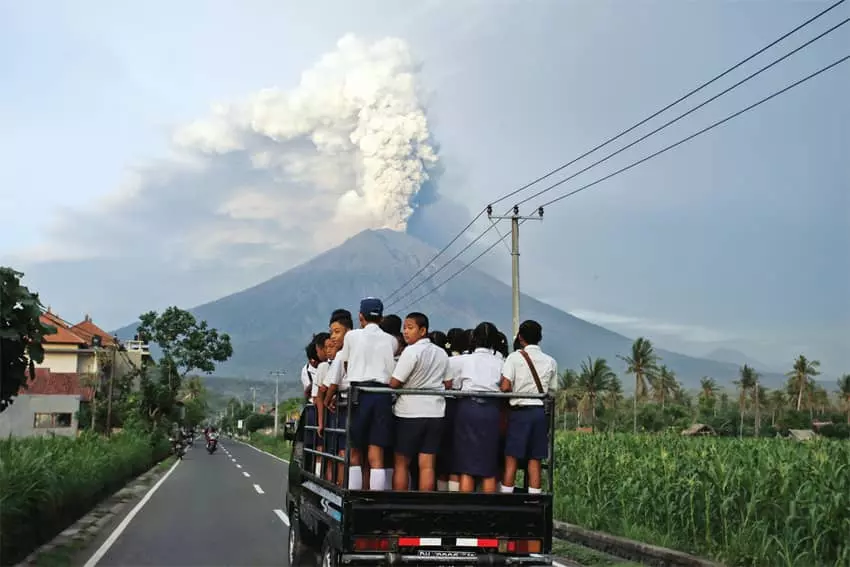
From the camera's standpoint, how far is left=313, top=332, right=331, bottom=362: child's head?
835cm

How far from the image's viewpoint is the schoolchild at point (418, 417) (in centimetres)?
631

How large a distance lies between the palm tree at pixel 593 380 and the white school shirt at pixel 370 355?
305ft

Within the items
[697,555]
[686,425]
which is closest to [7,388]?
[697,555]

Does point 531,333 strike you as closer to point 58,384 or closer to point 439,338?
point 439,338

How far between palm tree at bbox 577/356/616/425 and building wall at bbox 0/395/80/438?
195 ft

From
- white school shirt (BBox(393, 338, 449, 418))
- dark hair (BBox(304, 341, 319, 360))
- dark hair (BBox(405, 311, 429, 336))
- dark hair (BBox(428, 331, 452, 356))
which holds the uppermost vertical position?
dark hair (BBox(405, 311, 429, 336))

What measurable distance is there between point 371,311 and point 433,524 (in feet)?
5.46

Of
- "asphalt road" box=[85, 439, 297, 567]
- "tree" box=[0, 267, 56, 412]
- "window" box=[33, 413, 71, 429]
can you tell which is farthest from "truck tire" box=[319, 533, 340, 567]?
"window" box=[33, 413, 71, 429]

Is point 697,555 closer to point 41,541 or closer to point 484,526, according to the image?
point 484,526

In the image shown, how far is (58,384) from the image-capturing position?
204 ft

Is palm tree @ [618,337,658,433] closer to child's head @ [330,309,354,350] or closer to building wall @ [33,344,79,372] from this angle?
building wall @ [33,344,79,372]

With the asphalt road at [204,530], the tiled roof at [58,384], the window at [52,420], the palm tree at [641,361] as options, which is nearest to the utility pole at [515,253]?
the asphalt road at [204,530]

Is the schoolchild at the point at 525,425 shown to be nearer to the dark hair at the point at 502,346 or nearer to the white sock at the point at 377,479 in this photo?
the dark hair at the point at 502,346

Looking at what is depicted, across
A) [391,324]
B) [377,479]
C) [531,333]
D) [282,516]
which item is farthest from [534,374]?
[282,516]
